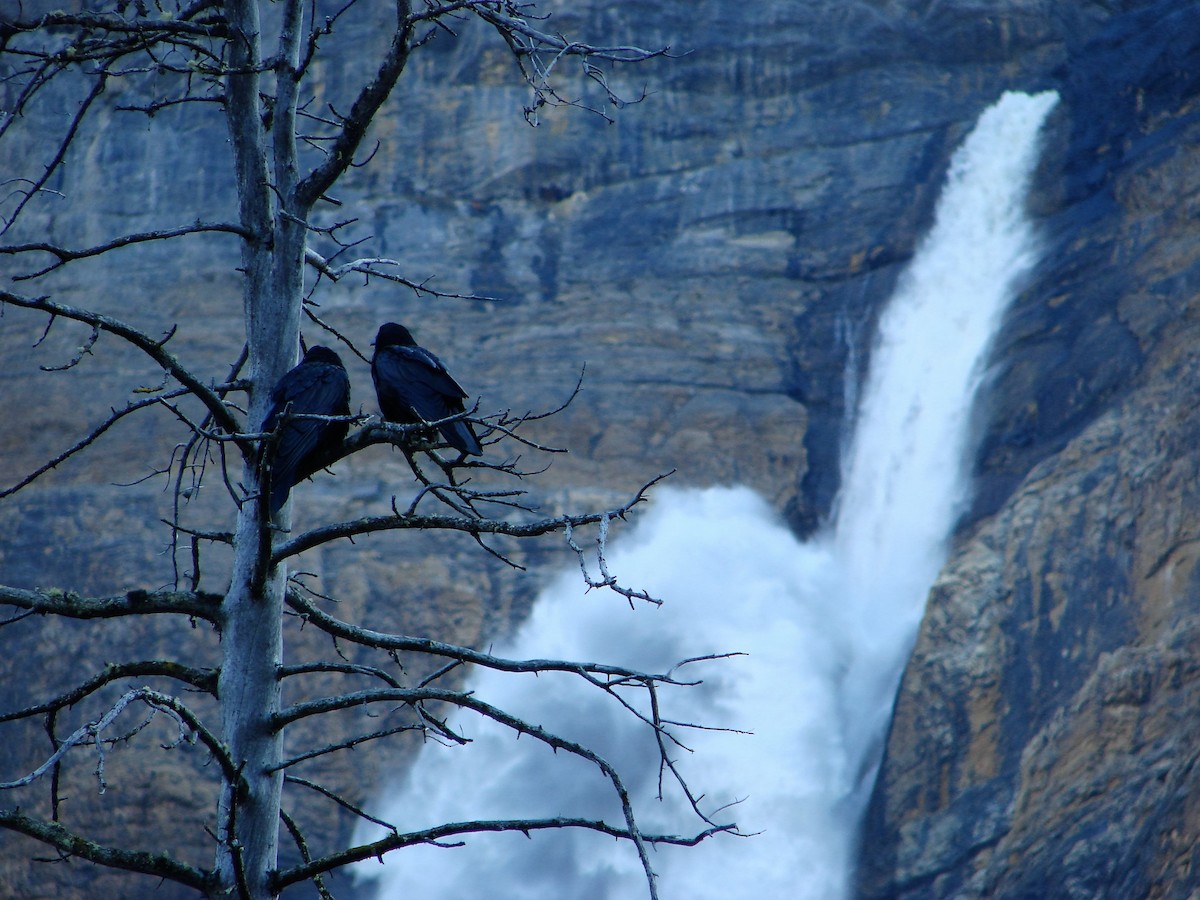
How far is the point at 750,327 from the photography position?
2525cm

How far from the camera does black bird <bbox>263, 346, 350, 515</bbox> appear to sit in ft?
16.9

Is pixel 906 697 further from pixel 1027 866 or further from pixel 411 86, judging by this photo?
pixel 411 86

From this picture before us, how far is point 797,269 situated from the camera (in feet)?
84.5

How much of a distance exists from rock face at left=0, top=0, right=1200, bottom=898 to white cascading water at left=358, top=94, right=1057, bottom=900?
70cm

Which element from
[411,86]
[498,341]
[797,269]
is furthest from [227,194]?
[797,269]

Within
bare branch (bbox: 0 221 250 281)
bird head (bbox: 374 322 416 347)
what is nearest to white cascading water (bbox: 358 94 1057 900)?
bird head (bbox: 374 322 416 347)

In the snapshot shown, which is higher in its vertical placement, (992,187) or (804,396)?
(992,187)

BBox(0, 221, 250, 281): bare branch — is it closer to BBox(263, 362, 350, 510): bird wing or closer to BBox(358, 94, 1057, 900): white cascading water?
BBox(263, 362, 350, 510): bird wing

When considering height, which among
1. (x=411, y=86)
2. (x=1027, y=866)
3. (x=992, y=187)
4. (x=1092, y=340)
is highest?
(x=411, y=86)

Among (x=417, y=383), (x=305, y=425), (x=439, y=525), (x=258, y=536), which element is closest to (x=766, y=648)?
(x=417, y=383)

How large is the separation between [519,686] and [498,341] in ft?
22.9

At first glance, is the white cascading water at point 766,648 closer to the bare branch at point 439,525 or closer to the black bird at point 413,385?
the black bird at point 413,385

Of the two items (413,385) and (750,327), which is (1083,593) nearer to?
(750,327)

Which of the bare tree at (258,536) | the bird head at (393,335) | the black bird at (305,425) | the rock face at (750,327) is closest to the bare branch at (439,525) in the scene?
the bare tree at (258,536)
